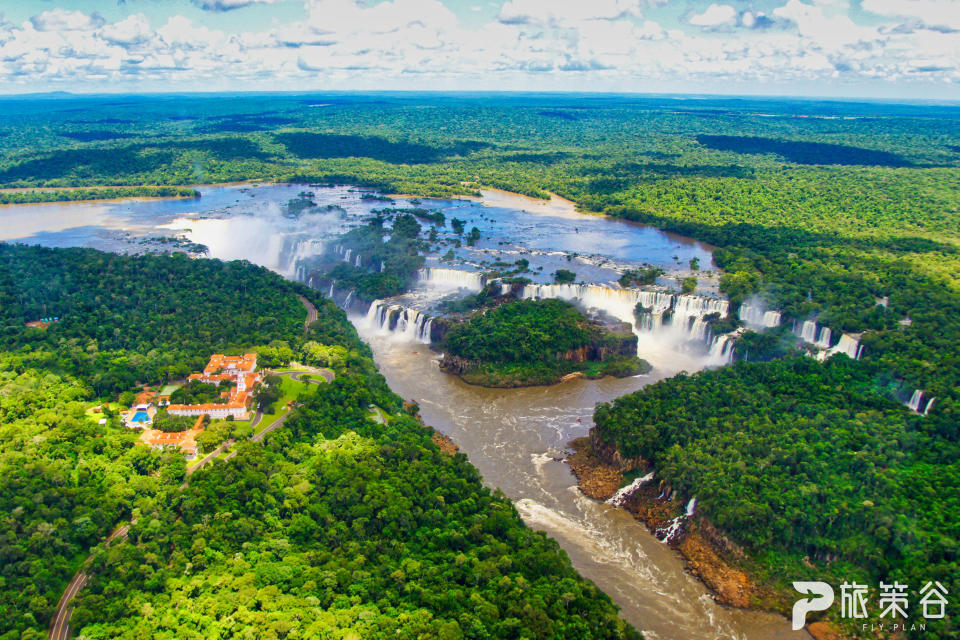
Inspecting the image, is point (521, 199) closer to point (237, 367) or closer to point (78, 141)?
point (237, 367)

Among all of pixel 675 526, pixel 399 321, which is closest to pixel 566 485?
pixel 675 526

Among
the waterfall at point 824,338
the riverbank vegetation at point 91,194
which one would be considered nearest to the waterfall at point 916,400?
the waterfall at point 824,338

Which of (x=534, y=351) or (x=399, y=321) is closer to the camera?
(x=534, y=351)

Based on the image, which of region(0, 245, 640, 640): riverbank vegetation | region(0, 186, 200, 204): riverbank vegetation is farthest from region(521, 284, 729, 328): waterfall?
region(0, 186, 200, 204): riverbank vegetation

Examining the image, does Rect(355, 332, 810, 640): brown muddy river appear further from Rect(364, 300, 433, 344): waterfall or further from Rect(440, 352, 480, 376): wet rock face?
Rect(364, 300, 433, 344): waterfall

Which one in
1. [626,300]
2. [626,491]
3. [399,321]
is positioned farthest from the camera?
[626,300]

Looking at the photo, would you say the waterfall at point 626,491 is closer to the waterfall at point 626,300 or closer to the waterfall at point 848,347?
the waterfall at point 848,347

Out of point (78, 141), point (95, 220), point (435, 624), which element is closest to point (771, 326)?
point (435, 624)

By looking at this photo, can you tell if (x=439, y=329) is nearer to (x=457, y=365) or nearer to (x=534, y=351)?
(x=457, y=365)
